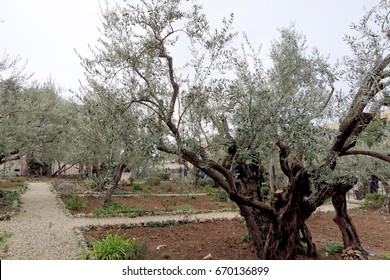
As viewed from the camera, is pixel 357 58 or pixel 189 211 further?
pixel 189 211

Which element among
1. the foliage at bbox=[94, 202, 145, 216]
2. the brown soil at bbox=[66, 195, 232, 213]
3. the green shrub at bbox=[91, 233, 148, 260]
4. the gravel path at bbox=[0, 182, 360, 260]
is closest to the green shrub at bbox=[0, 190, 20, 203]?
the gravel path at bbox=[0, 182, 360, 260]

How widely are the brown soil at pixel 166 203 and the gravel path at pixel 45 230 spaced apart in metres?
1.33

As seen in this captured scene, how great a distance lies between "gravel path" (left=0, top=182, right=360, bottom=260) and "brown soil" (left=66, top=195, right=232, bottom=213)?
1329mm

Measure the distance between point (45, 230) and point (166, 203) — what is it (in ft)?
22.2

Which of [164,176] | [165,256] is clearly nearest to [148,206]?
[165,256]

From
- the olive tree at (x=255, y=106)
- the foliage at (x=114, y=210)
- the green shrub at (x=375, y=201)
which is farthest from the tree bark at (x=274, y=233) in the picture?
the green shrub at (x=375, y=201)

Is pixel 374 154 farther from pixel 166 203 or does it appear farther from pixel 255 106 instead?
pixel 166 203

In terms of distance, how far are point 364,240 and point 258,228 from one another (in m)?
4.50

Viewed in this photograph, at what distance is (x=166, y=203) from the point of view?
16125 mm

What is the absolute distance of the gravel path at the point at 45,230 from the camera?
290 inches

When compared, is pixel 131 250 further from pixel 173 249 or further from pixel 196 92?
pixel 196 92

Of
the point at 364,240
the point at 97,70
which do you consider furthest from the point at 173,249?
the point at 364,240

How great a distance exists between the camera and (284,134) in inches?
179

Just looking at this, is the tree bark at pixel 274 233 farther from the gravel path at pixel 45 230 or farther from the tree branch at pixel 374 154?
the gravel path at pixel 45 230
